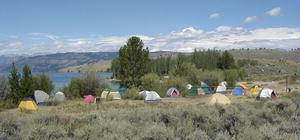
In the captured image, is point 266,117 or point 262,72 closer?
point 266,117

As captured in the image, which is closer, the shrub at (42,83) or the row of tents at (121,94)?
the row of tents at (121,94)

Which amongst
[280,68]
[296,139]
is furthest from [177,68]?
[280,68]

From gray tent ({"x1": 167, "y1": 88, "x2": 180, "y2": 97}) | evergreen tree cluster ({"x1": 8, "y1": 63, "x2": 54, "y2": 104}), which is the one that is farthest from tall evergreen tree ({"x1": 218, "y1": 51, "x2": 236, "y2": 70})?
evergreen tree cluster ({"x1": 8, "y1": 63, "x2": 54, "y2": 104})

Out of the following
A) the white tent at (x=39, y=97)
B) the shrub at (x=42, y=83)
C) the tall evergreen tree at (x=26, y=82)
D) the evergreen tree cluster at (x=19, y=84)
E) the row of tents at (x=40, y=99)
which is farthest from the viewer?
the shrub at (x=42, y=83)

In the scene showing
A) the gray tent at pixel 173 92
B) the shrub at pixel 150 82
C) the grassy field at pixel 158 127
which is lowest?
the gray tent at pixel 173 92

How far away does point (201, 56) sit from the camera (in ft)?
249

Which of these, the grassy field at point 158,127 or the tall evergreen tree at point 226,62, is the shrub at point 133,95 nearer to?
the grassy field at point 158,127

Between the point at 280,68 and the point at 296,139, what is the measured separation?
106 m

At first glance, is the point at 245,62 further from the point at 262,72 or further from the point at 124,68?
the point at 124,68

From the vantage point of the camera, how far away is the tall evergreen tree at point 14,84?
74.3ft

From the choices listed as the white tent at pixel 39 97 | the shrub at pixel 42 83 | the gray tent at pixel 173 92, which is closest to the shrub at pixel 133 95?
the gray tent at pixel 173 92

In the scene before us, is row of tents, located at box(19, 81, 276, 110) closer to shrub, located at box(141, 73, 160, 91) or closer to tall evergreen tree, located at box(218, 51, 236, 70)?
shrub, located at box(141, 73, 160, 91)

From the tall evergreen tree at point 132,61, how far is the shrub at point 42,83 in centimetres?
730

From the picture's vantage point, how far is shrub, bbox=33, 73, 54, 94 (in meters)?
26.8
